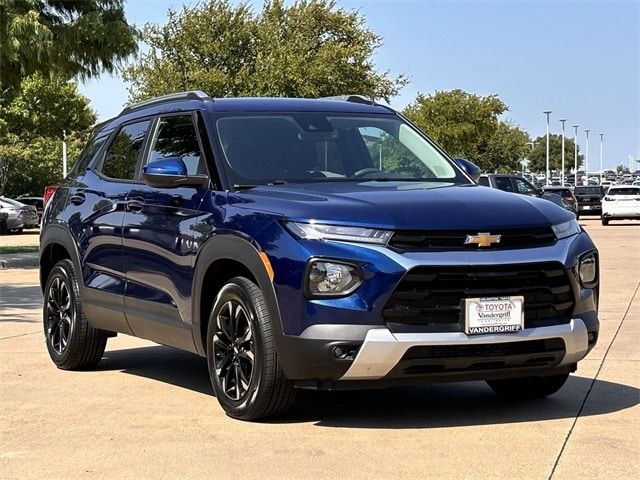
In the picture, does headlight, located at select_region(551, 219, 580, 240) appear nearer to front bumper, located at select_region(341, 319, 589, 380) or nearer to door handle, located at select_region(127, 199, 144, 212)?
front bumper, located at select_region(341, 319, 589, 380)

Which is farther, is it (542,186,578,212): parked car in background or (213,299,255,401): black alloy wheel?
(542,186,578,212): parked car in background

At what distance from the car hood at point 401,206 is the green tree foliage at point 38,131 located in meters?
43.6

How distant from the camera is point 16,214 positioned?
4006 centimetres

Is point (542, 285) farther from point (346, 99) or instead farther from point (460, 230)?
point (346, 99)

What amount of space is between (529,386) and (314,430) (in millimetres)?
1576

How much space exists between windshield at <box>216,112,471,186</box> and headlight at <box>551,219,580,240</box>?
101cm

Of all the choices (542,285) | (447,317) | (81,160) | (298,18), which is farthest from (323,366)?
(298,18)

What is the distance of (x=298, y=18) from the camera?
56.7 m

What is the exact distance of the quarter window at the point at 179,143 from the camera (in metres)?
7.21

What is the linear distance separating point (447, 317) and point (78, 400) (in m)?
2.69

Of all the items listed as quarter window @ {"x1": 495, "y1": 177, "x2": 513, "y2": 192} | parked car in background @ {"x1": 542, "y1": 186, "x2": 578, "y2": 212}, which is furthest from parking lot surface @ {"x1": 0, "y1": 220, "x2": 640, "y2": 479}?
parked car in background @ {"x1": 542, "y1": 186, "x2": 578, "y2": 212}

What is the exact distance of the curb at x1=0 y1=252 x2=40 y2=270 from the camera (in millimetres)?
21547

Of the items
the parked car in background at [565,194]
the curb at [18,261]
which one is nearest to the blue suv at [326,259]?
the curb at [18,261]

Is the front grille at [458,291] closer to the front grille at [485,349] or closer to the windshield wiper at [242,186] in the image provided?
the front grille at [485,349]
